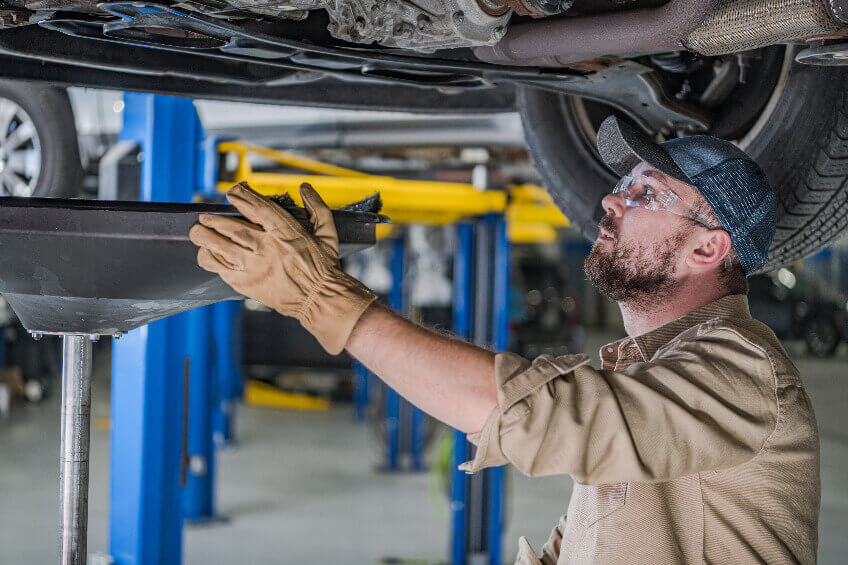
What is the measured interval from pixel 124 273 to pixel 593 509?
825 millimetres

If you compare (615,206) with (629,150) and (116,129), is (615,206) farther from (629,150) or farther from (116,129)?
(116,129)

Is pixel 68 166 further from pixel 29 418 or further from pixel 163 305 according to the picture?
pixel 29 418

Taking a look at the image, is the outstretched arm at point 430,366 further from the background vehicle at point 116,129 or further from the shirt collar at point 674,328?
the background vehicle at point 116,129

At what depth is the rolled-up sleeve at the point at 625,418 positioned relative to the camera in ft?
3.49

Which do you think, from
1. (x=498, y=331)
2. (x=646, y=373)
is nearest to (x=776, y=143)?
(x=646, y=373)

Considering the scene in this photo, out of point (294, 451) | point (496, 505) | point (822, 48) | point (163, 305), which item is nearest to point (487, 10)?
point (822, 48)

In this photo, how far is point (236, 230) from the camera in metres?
1.17

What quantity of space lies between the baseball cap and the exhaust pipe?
0.17 metres

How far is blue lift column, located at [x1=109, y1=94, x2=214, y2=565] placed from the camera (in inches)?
103

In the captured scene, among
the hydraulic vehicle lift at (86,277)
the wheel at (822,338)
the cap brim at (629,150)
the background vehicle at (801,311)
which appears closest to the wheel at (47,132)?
the hydraulic vehicle lift at (86,277)

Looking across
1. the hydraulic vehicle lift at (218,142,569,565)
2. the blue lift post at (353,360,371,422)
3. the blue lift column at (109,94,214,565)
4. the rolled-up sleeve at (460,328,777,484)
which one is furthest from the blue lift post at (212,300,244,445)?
the rolled-up sleeve at (460,328,777,484)

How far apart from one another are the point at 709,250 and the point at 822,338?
14.6 m

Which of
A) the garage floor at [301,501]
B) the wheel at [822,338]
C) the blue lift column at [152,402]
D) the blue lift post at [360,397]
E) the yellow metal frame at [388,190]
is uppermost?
the yellow metal frame at [388,190]

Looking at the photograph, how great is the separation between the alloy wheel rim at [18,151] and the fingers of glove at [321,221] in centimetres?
145
